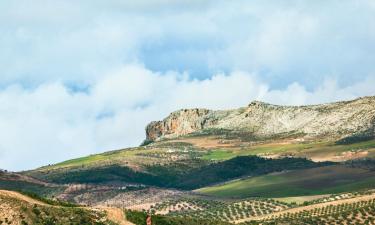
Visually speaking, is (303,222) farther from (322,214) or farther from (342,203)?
(342,203)

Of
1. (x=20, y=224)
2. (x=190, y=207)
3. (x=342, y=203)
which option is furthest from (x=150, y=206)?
(x=20, y=224)

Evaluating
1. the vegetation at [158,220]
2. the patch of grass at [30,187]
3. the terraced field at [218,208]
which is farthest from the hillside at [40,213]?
the patch of grass at [30,187]

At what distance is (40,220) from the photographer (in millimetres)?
81812

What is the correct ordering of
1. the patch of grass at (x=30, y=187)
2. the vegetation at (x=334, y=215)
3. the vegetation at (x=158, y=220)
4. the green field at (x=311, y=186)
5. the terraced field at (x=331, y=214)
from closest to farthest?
the vegetation at (x=158, y=220) → the vegetation at (x=334, y=215) → the terraced field at (x=331, y=214) → the green field at (x=311, y=186) → the patch of grass at (x=30, y=187)

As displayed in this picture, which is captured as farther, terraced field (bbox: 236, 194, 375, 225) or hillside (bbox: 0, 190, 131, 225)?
terraced field (bbox: 236, 194, 375, 225)

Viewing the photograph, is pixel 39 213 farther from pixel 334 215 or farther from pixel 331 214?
pixel 331 214

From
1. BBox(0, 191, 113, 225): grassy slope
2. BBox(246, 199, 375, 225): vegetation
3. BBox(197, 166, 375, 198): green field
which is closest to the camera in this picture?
BBox(0, 191, 113, 225): grassy slope

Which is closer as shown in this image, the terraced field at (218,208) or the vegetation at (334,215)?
the vegetation at (334,215)

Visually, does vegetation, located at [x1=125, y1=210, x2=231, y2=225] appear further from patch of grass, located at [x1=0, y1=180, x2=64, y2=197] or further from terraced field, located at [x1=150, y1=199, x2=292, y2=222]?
patch of grass, located at [x1=0, y1=180, x2=64, y2=197]

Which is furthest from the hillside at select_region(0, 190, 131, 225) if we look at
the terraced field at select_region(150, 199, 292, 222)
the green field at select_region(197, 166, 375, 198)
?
the green field at select_region(197, 166, 375, 198)

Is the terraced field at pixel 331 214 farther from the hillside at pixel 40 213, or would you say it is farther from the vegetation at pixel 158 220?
the hillside at pixel 40 213

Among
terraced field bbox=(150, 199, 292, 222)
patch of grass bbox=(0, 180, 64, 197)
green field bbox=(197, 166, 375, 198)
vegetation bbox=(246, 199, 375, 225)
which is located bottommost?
vegetation bbox=(246, 199, 375, 225)

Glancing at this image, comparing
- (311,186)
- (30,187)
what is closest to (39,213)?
(30,187)

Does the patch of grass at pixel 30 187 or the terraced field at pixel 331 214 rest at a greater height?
the patch of grass at pixel 30 187
